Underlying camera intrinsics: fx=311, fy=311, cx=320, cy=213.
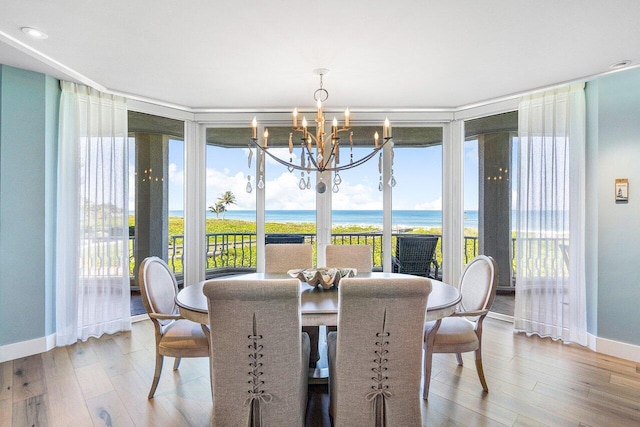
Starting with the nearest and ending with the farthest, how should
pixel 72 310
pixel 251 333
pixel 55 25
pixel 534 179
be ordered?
pixel 251 333
pixel 55 25
pixel 72 310
pixel 534 179

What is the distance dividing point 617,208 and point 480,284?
174cm

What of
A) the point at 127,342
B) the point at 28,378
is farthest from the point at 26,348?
the point at 127,342

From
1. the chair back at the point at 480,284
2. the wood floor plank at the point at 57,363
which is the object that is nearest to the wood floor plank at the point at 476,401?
the chair back at the point at 480,284

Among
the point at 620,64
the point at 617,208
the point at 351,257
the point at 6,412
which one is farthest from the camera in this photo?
the point at 351,257

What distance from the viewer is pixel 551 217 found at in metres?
3.29

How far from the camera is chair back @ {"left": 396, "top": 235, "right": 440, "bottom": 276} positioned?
13.8 ft

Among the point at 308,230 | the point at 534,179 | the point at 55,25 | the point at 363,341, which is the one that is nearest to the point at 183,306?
the point at 363,341

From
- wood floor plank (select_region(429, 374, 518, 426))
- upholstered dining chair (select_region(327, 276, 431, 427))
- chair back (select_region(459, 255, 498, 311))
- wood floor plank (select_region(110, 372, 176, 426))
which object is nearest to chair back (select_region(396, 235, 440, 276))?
chair back (select_region(459, 255, 498, 311))

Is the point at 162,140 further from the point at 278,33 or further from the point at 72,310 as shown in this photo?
the point at 278,33

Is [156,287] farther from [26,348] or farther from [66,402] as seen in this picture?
[26,348]

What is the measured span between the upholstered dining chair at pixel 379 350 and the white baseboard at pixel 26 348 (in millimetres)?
3007

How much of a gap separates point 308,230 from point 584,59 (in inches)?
128

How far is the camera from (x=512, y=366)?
267 cm

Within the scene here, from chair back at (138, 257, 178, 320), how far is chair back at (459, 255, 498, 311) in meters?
2.28
